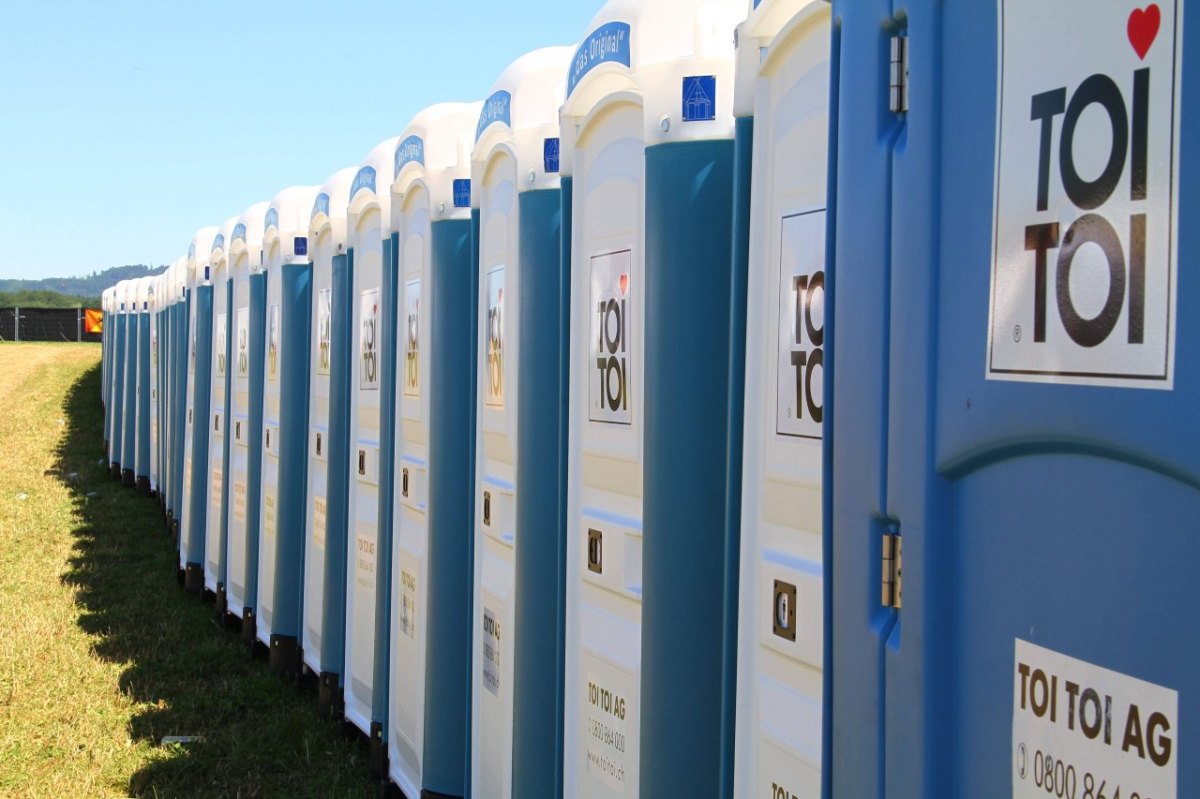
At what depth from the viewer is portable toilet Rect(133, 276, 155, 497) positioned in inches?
662

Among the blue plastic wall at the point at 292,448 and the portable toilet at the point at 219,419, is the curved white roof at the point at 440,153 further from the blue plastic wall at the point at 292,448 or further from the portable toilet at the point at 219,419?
the portable toilet at the point at 219,419

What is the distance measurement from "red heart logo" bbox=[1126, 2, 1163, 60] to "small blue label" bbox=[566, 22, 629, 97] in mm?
1912

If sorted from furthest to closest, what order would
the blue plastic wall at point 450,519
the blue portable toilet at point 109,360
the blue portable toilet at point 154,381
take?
the blue portable toilet at point 109,360, the blue portable toilet at point 154,381, the blue plastic wall at point 450,519

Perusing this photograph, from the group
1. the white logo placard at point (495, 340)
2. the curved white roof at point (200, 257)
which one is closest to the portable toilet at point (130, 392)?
the curved white roof at point (200, 257)

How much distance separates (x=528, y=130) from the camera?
4.32 meters

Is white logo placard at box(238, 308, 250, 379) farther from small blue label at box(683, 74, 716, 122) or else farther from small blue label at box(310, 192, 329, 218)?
small blue label at box(683, 74, 716, 122)

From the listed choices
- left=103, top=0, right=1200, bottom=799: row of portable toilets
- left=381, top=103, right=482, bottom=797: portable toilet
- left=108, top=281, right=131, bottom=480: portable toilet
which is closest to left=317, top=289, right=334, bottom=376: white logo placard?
left=103, top=0, right=1200, bottom=799: row of portable toilets

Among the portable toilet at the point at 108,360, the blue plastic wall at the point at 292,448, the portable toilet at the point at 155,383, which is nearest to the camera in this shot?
the blue plastic wall at the point at 292,448

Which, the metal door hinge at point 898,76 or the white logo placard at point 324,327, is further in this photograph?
the white logo placard at point 324,327

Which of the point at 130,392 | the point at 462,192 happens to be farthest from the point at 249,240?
the point at 130,392

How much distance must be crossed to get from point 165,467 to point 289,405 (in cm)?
743

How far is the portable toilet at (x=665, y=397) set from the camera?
3207 mm

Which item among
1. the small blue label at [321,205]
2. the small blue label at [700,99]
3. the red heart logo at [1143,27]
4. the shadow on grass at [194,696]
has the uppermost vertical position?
the small blue label at [321,205]

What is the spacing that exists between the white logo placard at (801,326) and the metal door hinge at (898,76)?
0.48 meters
